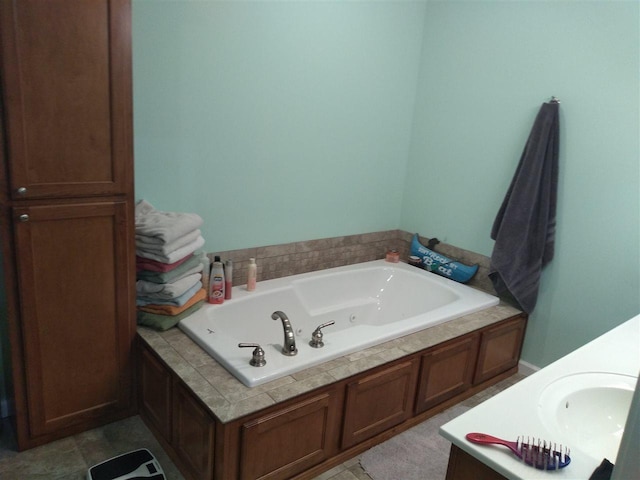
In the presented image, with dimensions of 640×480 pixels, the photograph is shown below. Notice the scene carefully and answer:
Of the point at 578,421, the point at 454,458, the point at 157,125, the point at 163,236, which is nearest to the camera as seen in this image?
the point at 454,458

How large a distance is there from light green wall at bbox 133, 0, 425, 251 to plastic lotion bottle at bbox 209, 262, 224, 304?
270 millimetres

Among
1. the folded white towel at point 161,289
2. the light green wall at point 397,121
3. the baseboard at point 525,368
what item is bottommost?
the baseboard at point 525,368

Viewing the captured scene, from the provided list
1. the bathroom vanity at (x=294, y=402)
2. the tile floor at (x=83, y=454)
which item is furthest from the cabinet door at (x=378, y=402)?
the tile floor at (x=83, y=454)

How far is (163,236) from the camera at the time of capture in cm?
223

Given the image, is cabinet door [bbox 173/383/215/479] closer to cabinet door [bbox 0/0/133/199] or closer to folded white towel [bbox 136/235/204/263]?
folded white towel [bbox 136/235/204/263]

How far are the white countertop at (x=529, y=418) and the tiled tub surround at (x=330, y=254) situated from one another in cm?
143

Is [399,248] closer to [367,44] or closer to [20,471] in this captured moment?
[367,44]

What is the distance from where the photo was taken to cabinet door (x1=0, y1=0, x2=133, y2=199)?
1.77 m

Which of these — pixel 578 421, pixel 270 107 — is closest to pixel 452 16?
pixel 270 107

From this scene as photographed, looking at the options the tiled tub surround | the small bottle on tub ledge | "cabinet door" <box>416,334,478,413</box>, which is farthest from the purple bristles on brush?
the small bottle on tub ledge

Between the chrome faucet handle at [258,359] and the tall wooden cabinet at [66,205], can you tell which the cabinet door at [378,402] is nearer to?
the chrome faucet handle at [258,359]

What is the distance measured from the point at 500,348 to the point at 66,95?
2.62m

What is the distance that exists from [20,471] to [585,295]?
9.61 ft

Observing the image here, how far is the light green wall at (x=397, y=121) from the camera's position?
100 inches
